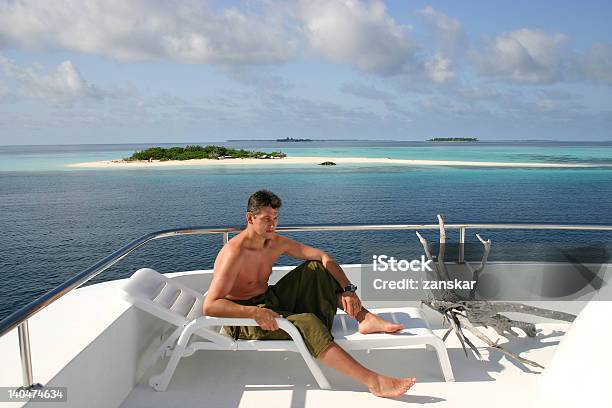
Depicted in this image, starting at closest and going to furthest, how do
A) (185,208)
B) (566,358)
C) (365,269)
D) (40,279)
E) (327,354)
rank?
(566,358), (327,354), (365,269), (40,279), (185,208)

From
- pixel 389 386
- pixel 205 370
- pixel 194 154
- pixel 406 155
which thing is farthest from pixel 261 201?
pixel 406 155

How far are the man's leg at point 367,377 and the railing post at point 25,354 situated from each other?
4.38ft

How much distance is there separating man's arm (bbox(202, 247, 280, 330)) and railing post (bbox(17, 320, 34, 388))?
99 centimetres

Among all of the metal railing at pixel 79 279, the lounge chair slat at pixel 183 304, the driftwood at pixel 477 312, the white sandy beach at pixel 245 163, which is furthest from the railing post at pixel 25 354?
the white sandy beach at pixel 245 163

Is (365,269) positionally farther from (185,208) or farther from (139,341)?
(185,208)

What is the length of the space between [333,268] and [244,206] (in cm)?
3173

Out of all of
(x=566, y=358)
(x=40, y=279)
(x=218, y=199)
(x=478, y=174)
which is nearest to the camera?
(x=566, y=358)

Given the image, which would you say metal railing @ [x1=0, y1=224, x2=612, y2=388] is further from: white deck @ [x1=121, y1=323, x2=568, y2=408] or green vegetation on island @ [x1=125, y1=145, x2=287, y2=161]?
green vegetation on island @ [x1=125, y1=145, x2=287, y2=161]

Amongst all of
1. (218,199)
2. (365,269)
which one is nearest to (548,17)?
(218,199)

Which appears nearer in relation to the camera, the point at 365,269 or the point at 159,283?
the point at 159,283

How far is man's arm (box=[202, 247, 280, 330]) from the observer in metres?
2.65

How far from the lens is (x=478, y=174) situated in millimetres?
58000

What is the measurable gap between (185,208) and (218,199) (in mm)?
3697

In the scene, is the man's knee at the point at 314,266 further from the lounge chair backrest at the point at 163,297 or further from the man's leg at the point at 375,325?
the lounge chair backrest at the point at 163,297
